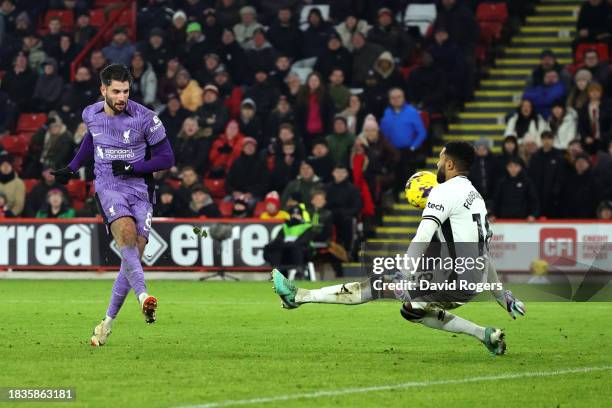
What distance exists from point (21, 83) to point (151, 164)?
18.1 m

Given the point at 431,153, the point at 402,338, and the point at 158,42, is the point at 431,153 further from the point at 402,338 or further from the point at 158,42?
the point at 402,338

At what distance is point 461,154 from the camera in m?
11.3

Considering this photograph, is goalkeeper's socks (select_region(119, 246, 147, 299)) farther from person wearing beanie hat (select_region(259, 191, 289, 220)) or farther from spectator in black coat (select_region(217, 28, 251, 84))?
spectator in black coat (select_region(217, 28, 251, 84))

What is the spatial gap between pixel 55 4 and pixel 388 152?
10.6 meters

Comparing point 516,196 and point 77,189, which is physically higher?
point 516,196

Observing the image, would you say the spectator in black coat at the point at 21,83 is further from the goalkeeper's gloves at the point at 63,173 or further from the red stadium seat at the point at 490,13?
the goalkeeper's gloves at the point at 63,173

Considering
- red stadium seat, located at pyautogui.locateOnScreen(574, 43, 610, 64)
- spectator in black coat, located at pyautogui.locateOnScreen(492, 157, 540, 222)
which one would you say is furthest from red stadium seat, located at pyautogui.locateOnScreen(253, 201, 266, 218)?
red stadium seat, located at pyautogui.locateOnScreen(574, 43, 610, 64)

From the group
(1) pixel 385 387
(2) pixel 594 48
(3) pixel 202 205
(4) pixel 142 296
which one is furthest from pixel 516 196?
(1) pixel 385 387

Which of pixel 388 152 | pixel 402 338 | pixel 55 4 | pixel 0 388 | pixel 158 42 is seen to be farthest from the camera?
pixel 55 4

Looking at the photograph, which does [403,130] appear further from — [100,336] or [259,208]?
[100,336]

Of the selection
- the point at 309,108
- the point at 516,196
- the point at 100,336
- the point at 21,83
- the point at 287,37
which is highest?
the point at 287,37

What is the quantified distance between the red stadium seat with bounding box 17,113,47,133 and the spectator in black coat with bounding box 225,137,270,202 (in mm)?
5600

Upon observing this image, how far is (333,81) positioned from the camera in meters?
26.4

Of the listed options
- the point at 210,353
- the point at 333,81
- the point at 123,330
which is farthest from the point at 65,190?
the point at 210,353
